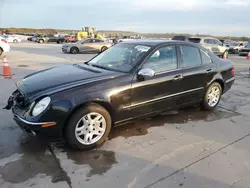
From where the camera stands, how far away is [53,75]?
3.73m

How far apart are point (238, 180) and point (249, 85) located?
6145 millimetres

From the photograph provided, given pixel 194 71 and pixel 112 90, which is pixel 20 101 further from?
pixel 194 71

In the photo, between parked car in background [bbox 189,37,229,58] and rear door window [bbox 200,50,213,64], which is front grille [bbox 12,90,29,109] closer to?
rear door window [bbox 200,50,213,64]

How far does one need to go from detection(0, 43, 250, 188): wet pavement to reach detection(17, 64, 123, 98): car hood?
824 millimetres

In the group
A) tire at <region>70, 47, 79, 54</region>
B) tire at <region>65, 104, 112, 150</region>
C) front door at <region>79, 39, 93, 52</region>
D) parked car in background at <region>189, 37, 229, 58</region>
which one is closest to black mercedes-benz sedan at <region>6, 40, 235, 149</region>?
tire at <region>65, 104, 112, 150</region>

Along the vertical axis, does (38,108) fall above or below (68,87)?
below

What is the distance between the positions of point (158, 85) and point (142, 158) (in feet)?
4.26

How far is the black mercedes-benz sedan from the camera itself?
3.06 meters

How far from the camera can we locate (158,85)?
12.8 feet

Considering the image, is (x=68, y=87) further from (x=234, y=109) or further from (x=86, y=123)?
(x=234, y=109)

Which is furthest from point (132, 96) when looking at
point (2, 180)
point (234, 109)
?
point (234, 109)

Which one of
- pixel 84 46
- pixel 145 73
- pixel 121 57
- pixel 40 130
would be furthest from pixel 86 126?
pixel 84 46

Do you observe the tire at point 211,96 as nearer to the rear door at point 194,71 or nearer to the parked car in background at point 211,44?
the rear door at point 194,71

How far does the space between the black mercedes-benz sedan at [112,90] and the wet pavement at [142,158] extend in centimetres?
33
